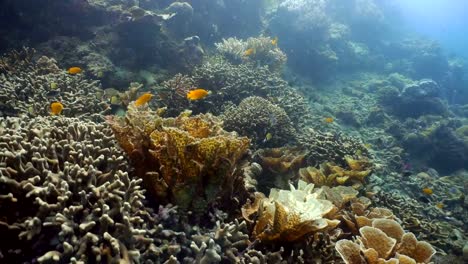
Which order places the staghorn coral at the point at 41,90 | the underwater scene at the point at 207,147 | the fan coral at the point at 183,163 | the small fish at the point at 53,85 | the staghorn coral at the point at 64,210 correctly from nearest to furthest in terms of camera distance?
the staghorn coral at the point at 64,210
the underwater scene at the point at 207,147
the fan coral at the point at 183,163
the staghorn coral at the point at 41,90
the small fish at the point at 53,85

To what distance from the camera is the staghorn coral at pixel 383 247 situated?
296 centimetres

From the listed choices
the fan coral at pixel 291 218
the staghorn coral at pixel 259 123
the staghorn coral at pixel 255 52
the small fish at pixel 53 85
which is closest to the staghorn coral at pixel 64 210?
the fan coral at pixel 291 218

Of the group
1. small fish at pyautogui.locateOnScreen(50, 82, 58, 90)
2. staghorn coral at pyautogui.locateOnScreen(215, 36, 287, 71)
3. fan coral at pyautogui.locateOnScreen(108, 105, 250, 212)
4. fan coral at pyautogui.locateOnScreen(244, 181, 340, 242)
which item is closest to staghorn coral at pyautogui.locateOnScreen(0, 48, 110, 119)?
small fish at pyautogui.locateOnScreen(50, 82, 58, 90)

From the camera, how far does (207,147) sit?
2857 millimetres

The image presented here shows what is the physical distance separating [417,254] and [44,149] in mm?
3804

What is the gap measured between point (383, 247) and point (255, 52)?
387 inches

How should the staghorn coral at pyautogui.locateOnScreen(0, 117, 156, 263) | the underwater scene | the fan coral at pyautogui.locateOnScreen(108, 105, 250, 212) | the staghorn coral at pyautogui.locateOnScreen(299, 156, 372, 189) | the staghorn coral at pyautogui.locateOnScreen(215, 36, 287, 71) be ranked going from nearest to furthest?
the staghorn coral at pyautogui.locateOnScreen(0, 117, 156, 263) < the underwater scene < the fan coral at pyautogui.locateOnScreen(108, 105, 250, 212) < the staghorn coral at pyautogui.locateOnScreen(299, 156, 372, 189) < the staghorn coral at pyautogui.locateOnScreen(215, 36, 287, 71)

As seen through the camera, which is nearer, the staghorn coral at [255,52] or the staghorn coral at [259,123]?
the staghorn coral at [259,123]

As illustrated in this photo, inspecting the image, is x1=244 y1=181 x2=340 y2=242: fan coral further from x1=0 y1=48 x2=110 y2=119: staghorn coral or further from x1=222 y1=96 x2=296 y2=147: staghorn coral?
x1=0 y1=48 x2=110 y2=119: staghorn coral

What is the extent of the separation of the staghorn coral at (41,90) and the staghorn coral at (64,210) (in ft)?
9.64

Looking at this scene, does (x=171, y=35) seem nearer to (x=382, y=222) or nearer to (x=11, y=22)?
(x=11, y=22)

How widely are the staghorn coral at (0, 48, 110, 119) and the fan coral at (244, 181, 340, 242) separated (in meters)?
3.79

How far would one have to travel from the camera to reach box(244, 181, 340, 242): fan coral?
2.86 m

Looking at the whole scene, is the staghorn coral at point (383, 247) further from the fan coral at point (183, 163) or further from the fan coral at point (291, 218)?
the fan coral at point (183, 163)
